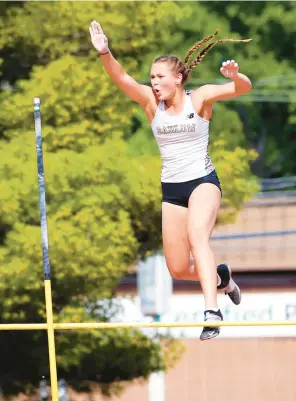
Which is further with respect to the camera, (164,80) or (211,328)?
(164,80)

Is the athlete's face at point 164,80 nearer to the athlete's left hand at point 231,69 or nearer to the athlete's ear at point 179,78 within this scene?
the athlete's ear at point 179,78

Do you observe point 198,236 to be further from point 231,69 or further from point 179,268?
point 231,69

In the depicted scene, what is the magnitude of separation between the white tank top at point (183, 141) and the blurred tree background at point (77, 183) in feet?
17.7

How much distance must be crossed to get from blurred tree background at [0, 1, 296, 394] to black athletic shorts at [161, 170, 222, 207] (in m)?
5.31

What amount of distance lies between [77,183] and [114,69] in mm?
5690

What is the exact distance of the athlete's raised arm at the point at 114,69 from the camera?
839cm

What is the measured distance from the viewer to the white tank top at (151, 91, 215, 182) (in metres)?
8.46

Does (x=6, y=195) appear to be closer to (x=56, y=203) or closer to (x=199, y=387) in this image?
(x=56, y=203)

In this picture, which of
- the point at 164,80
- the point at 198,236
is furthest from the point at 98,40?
the point at 198,236

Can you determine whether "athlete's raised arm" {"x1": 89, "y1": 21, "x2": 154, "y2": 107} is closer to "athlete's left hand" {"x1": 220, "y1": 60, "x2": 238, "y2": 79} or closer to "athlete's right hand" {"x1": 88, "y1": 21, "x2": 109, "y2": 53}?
"athlete's right hand" {"x1": 88, "y1": 21, "x2": 109, "y2": 53}

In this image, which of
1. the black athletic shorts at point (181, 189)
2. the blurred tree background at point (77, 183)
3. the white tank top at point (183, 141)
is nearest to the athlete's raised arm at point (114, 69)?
the white tank top at point (183, 141)

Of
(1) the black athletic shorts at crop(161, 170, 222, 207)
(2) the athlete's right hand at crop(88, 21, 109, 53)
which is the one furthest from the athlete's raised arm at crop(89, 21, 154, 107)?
(1) the black athletic shorts at crop(161, 170, 222, 207)

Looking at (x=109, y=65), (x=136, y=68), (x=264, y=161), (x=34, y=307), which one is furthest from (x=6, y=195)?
(x=264, y=161)

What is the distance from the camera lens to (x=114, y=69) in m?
8.50
